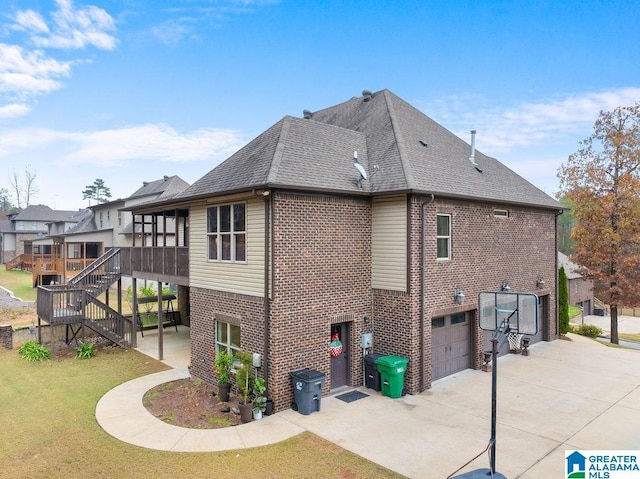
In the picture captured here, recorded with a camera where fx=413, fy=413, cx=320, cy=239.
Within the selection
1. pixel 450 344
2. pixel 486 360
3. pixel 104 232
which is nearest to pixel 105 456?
pixel 450 344

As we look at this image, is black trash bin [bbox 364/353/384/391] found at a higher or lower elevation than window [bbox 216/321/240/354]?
lower

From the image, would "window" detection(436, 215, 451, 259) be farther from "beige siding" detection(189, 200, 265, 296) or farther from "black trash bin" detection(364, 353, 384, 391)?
"beige siding" detection(189, 200, 265, 296)

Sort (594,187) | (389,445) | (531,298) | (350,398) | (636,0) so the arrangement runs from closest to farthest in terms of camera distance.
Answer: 1. (531,298)
2. (389,445)
3. (350,398)
4. (636,0)
5. (594,187)

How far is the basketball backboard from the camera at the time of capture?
6.98m

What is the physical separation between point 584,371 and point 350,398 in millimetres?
8159

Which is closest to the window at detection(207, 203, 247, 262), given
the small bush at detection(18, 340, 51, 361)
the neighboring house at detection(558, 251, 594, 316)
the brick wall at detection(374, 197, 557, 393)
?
the brick wall at detection(374, 197, 557, 393)

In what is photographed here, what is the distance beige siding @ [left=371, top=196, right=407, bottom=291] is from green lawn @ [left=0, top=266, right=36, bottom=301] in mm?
25104

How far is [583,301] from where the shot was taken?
123 feet

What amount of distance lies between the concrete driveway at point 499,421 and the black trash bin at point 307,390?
0.20 m

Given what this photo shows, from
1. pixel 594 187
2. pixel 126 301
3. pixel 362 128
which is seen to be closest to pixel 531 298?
pixel 362 128

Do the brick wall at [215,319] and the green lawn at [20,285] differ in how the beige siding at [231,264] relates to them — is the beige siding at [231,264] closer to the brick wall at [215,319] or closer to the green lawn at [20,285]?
the brick wall at [215,319]

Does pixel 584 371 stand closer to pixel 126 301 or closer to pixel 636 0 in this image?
pixel 636 0

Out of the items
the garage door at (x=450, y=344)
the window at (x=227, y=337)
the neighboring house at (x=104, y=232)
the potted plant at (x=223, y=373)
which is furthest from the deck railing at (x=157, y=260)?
the neighboring house at (x=104, y=232)

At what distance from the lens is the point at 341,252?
1143 centimetres
